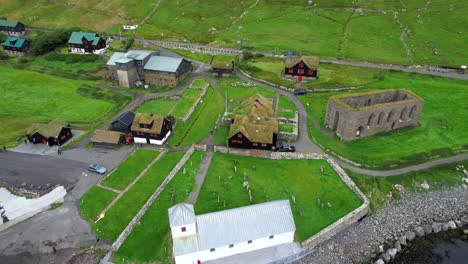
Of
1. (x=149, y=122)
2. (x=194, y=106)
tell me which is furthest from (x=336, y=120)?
(x=149, y=122)

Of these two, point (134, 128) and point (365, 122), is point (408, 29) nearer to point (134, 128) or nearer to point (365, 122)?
point (365, 122)

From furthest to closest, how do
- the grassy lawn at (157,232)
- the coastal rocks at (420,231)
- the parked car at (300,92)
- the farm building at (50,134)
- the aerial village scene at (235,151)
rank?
1. the parked car at (300,92)
2. the farm building at (50,134)
3. the coastal rocks at (420,231)
4. the aerial village scene at (235,151)
5. the grassy lawn at (157,232)

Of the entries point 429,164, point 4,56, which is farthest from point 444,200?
point 4,56

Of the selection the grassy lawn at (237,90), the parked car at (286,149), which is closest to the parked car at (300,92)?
the grassy lawn at (237,90)

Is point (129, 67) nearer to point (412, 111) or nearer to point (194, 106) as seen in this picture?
point (194, 106)

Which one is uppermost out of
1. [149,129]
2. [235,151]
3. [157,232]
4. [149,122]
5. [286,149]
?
[149,122]

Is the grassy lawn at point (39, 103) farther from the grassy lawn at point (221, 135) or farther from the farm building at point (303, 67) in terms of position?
the farm building at point (303, 67)

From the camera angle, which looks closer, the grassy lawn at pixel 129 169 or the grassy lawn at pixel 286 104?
the grassy lawn at pixel 129 169
